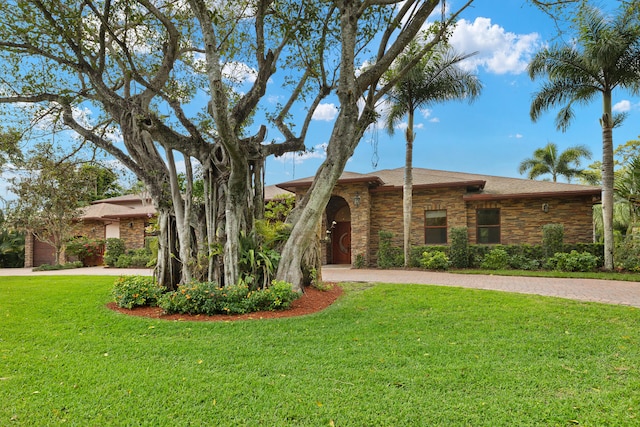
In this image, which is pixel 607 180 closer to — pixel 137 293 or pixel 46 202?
pixel 137 293

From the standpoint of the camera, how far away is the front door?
701 inches

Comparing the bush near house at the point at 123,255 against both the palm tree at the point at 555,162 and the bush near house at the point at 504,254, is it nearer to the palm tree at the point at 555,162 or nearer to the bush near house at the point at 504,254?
the bush near house at the point at 504,254

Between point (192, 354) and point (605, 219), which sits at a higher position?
point (605, 219)

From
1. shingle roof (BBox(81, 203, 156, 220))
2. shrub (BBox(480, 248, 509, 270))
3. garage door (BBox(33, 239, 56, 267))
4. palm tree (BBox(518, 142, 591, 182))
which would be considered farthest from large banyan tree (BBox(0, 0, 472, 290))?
palm tree (BBox(518, 142, 591, 182))

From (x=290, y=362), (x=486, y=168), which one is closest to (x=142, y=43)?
(x=290, y=362)

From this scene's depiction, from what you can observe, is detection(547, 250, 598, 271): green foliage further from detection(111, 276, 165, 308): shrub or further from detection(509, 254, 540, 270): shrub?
detection(111, 276, 165, 308): shrub

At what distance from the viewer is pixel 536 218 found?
14242 millimetres

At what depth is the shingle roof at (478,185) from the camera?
1398cm

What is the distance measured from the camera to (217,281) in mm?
7328

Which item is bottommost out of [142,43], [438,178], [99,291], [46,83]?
[99,291]

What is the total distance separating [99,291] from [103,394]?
24.2 feet

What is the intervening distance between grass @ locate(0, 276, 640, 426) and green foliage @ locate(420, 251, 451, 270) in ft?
23.6

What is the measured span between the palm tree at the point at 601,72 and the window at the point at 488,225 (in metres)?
3.46

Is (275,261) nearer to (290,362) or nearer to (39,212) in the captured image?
(290,362)
